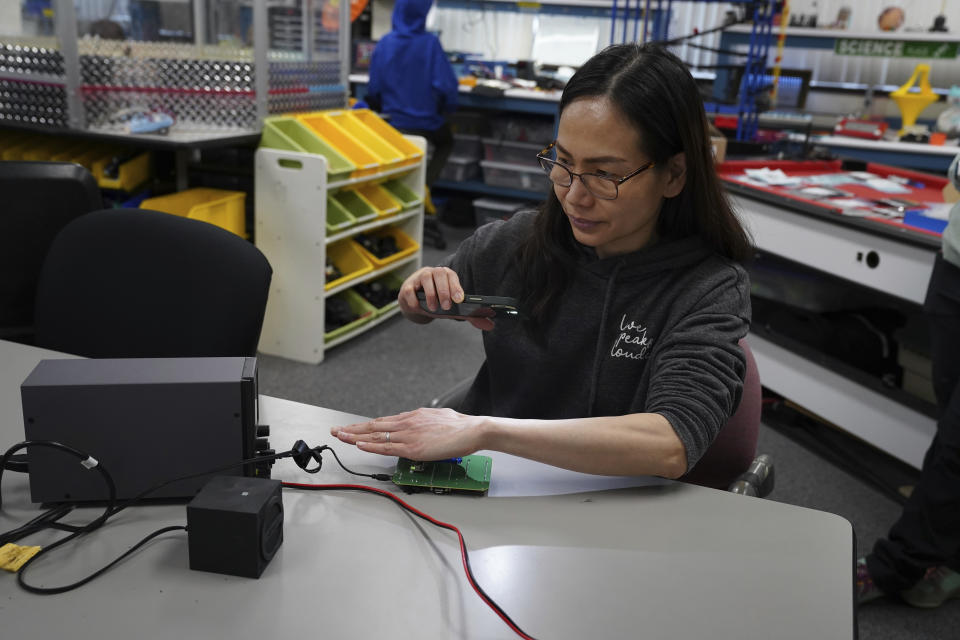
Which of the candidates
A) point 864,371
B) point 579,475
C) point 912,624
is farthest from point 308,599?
point 864,371

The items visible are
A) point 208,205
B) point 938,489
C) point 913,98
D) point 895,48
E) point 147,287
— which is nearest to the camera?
point 147,287

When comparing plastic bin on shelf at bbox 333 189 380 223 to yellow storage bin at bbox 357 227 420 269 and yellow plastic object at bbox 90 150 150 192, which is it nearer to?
yellow storage bin at bbox 357 227 420 269

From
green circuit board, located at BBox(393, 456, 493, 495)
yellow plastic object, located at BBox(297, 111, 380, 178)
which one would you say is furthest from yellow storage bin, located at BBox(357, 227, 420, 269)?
green circuit board, located at BBox(393, 456, 493, 495)

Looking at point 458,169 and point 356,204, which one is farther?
Answer: point 458,169

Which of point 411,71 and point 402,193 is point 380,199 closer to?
point 402,193

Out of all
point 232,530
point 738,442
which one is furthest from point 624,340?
point 232,530

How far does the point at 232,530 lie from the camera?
743mm

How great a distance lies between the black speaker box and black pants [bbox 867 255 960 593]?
1456 millimetres

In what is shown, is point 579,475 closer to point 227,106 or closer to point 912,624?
point 912,624

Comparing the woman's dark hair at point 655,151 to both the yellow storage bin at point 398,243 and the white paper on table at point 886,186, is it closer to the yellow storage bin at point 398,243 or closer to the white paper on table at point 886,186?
the white paper on table at point 886,186

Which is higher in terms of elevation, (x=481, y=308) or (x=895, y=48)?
(x=895, y=48)

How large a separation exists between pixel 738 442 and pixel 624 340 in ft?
0.76

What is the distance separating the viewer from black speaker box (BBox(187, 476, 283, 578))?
743mm

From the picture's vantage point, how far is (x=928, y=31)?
468 centimetres
